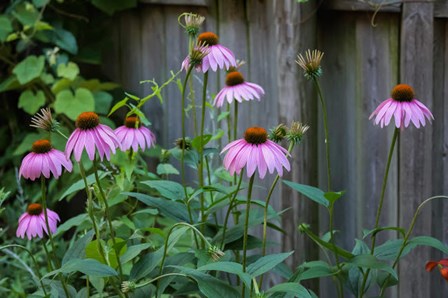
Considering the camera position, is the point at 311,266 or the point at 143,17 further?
the point at 143,17

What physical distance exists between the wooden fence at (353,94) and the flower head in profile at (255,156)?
0.98 metres

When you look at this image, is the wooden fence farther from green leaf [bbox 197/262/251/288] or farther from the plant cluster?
green leaf [bbox 197/262/251/288]

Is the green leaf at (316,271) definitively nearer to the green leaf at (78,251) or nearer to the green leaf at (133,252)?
the green leaf at (133,252)

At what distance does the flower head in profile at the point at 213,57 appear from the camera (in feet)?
6.82

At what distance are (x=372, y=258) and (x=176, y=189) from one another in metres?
0.53

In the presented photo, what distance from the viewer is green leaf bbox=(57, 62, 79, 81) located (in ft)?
12.6

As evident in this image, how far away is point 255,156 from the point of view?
1742 millimetres

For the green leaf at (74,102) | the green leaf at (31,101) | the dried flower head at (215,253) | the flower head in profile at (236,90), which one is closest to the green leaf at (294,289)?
the dried flower head at (215,253)

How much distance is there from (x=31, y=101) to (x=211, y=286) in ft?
7.71

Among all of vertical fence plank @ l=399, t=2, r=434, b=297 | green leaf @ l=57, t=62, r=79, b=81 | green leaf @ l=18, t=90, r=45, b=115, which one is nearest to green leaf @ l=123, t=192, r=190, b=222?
vertical fence plank @ l=399, t=2, r=434, b=297

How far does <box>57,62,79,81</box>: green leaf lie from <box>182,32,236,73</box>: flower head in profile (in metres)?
1.78

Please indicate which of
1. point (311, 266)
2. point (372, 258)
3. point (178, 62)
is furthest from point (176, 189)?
point (178, 62)

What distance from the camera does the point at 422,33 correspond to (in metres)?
2.59

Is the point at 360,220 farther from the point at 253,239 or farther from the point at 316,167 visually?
the point at 253,239
